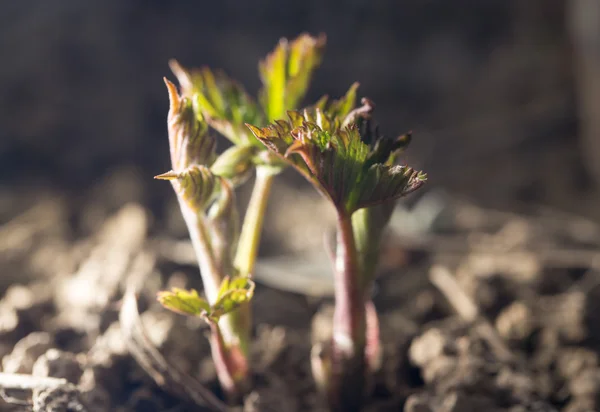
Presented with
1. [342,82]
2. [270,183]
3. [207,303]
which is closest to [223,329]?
[207,303]

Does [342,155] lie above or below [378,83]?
below

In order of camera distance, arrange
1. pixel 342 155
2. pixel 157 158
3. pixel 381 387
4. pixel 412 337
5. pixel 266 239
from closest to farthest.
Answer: pixel 342 155 → pixel 381 387 → pixel 412 337 → pixel 266 239 → pixel 157 158

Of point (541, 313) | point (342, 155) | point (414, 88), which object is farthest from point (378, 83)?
point (342, 155)

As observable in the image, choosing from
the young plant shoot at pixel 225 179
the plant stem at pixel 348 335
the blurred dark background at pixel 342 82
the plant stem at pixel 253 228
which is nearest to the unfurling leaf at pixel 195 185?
the young plant shoot at pixel 225 179

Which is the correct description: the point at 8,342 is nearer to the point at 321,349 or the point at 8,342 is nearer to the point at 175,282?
the point at 175,282

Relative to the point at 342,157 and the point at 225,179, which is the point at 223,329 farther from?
the point at 342,157

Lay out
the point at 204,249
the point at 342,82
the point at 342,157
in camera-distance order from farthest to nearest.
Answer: the point at 342,82 → the point at 204,249 → the point at 342,157

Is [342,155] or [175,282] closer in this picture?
[342,155]
